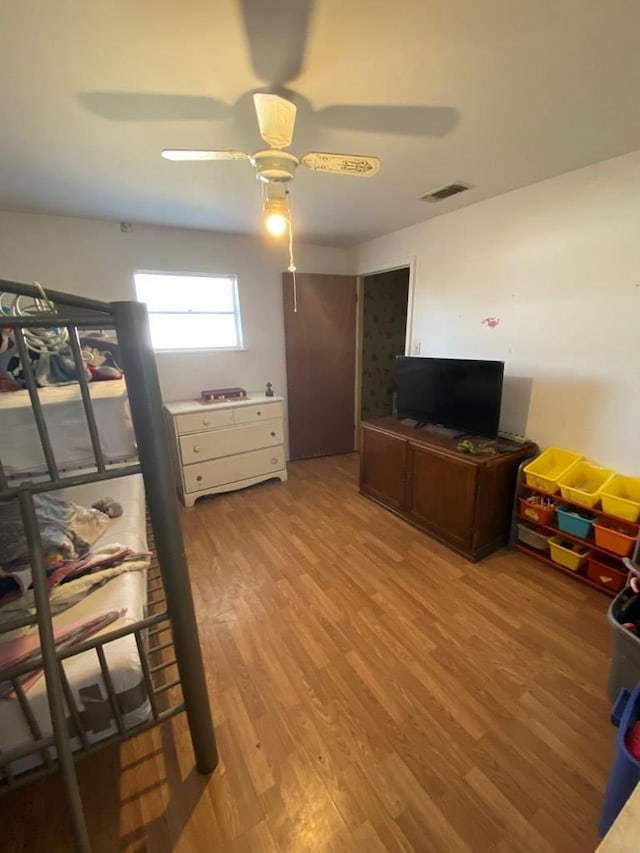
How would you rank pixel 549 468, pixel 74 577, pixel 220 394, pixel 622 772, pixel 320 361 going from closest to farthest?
pixel 622 772 → pixel 74 577 → pixel 549 468 → pixel 220 394 → pixel 320 361

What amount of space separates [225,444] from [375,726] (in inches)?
91.7

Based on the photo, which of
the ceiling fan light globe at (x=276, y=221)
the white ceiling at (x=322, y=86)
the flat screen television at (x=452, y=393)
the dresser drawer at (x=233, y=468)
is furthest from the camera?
the dresser drawer at (x=233, y=468)

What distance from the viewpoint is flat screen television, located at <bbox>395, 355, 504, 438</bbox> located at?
2.34m

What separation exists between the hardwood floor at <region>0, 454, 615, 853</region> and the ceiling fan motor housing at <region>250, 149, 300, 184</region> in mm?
2119

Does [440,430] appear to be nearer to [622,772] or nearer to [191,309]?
[622,772]

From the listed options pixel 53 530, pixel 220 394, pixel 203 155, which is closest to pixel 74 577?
pixel 53 530

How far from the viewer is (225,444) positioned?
3164mm

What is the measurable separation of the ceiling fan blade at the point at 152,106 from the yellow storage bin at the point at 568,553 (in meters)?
2.83

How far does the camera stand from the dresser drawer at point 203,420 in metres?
2.95

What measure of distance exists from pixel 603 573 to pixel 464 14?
253 centimetres

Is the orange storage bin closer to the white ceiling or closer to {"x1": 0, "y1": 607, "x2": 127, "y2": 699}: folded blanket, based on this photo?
the white ceiling

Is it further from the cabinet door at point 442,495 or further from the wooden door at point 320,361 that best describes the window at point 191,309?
the cabinet door at point 442,495

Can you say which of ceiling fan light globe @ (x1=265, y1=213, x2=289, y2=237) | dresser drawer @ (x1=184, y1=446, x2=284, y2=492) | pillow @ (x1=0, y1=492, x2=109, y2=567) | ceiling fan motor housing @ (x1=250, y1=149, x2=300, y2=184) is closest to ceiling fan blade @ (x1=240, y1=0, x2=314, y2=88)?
ceiling fan motor housing @ (x1=250, y1=149, x2=300, y2=184)

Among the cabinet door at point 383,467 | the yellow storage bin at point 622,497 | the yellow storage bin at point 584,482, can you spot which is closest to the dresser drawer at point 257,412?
the cabinet door at point 383,467
